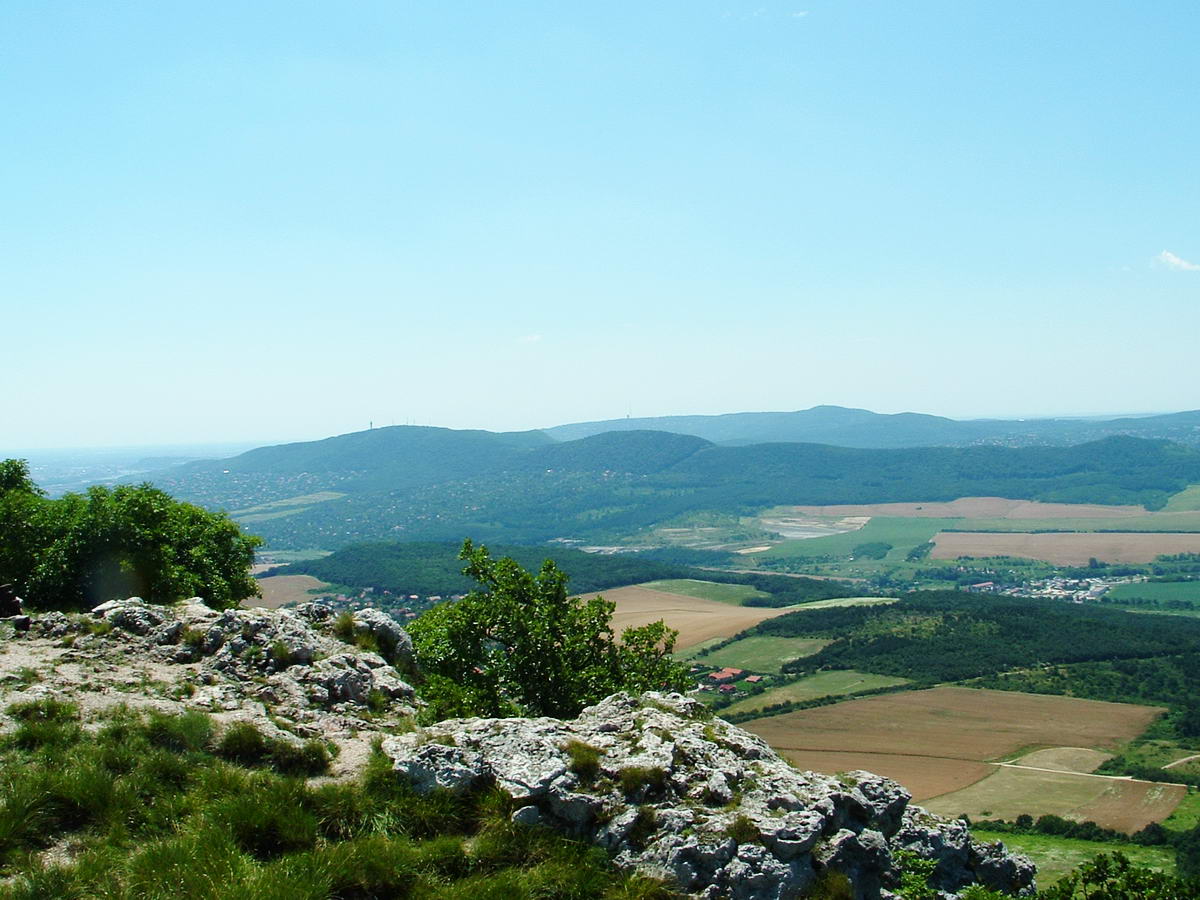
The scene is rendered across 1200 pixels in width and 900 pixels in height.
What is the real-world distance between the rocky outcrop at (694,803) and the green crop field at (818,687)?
8546cm

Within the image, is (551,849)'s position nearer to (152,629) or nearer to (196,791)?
(196,791)

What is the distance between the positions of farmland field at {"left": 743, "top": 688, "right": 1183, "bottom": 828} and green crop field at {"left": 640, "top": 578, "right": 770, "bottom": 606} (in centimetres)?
7808

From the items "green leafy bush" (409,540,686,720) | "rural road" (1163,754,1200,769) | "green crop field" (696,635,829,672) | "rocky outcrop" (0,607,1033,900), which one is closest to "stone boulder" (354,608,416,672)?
"green leafy bush" (409,540,686,720)

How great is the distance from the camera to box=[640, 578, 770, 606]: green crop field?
17575 centimetres

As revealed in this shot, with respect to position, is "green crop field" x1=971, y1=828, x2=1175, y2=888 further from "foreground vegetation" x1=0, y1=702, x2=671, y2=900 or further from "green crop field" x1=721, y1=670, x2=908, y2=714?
"foreground vegetation" x1=0, y1=702, x2=671, y2=900

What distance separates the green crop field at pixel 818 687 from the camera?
97625mm

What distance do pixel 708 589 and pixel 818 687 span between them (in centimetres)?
8048

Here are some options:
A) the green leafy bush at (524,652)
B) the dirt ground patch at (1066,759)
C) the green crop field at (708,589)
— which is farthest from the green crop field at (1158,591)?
the green leafy bush at (524,652)

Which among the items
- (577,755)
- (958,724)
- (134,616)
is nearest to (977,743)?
(958,724)

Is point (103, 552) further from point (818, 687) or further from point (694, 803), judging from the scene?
point (818, 687)

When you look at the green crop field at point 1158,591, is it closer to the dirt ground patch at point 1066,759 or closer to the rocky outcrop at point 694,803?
the dirt ground patch at point 1066,759

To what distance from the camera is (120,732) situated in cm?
1223

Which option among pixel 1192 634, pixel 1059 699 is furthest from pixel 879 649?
pixel 1192 634

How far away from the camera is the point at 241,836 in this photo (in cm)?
991
